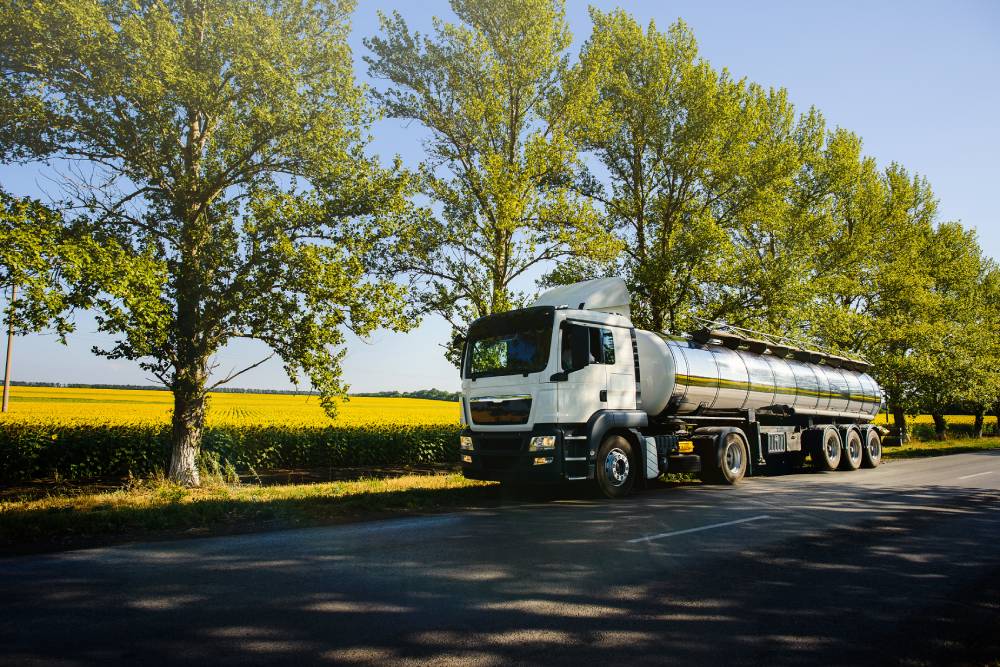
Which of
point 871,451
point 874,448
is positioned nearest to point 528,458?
point 871,451

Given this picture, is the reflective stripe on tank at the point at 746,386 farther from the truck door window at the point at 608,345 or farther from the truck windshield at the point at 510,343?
the truck windshield at the point at 510,343

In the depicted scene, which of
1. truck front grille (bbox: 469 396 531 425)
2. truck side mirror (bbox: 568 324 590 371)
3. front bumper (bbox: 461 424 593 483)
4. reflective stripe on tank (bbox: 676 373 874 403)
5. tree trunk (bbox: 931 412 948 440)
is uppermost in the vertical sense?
truck side mirror (bbox: 568 324 590 371)

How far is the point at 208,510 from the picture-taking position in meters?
8.54

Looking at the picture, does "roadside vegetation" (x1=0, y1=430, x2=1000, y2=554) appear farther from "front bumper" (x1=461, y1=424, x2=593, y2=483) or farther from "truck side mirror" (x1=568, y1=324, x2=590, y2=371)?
"truck side mirror" (x1=568, y1=324, x2=590, y2=371)

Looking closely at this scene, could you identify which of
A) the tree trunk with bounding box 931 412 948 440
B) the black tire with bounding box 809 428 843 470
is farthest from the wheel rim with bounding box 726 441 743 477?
the tree trunk with bounding box 931 412 948 440

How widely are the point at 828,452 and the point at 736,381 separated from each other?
517 centimetres

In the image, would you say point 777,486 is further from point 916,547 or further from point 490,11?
point 490,11

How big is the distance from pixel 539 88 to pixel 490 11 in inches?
110

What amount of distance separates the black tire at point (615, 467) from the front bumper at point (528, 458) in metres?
0.43

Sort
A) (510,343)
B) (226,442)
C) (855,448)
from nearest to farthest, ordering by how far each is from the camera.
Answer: (510,343) < (226,442) < (855,448)

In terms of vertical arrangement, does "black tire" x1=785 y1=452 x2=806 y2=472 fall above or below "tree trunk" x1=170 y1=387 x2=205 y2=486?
below

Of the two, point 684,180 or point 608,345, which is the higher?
point 684,180

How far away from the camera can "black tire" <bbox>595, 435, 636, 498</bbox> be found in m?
10.4

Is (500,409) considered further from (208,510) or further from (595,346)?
(208,510)
